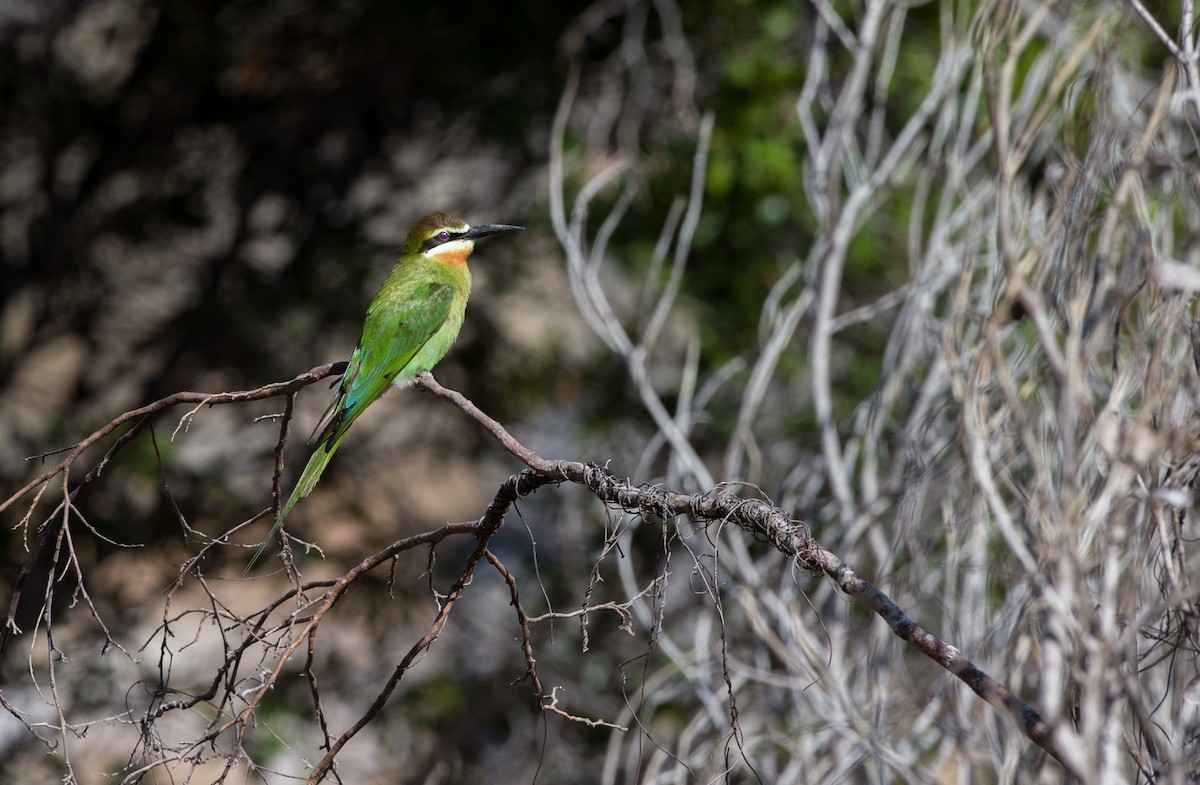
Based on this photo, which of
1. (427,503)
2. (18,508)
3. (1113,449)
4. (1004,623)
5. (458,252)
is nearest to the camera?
(1113,449)

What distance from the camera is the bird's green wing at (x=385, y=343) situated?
3.29m

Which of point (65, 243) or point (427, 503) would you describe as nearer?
point (65, 243)

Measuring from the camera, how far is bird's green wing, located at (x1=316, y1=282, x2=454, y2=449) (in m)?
3.29

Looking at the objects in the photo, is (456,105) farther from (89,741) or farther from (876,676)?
(876,676)

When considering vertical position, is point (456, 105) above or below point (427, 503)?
above

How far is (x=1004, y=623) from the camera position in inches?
101

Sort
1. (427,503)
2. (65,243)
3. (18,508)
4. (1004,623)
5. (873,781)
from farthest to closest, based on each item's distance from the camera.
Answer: (427,503) → (65,243) → (18,508) → (873,781) → (1004,623)

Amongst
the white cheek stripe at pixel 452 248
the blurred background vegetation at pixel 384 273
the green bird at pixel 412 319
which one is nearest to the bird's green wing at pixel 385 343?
the green bird at pixel 412 319

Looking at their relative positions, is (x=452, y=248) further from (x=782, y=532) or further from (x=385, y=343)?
(x=782, y=532)

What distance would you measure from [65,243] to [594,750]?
366 cm

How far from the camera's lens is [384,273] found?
6.05 meters

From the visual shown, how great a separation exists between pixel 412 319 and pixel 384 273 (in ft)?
7.32

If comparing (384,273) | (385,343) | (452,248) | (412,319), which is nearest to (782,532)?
(385,343)

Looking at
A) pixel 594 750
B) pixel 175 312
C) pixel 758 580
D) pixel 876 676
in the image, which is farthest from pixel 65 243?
pixel 876 676
